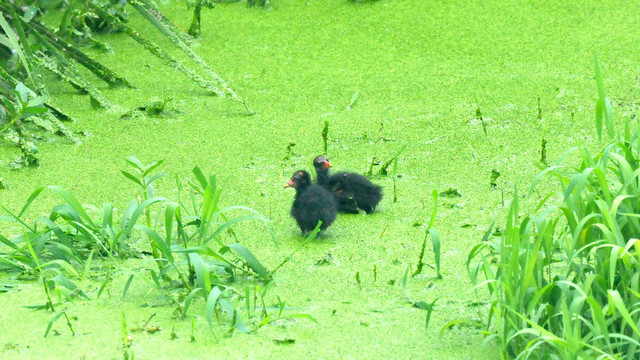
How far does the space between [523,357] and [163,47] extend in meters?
3.81

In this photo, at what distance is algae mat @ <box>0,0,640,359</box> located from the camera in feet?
8.83

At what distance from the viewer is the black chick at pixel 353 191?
3664 mm

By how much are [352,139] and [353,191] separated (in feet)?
2.93

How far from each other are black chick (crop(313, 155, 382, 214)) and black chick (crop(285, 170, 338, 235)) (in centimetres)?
11

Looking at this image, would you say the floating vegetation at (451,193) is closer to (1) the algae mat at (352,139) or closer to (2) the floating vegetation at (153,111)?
(1) the algae mat at (352,139)

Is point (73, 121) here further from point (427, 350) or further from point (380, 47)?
point (427, 350)

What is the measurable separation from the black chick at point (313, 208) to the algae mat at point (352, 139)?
8 cm

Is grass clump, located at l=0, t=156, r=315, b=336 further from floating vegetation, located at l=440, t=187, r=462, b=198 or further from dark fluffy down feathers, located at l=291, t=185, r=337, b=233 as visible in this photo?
floating vegetation, located at l=440, t=187, r=462, b=198

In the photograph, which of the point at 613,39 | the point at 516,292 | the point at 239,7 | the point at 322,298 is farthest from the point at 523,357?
the point at 239,7

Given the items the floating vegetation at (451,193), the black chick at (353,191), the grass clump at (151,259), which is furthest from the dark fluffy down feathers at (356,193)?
the grass clump at (151,259)

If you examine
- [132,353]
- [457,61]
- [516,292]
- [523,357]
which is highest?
[457,61]

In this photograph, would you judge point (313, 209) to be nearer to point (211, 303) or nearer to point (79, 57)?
point (211, 303)

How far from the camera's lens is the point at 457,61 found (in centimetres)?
530

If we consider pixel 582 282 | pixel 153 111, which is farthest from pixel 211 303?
pixel 153 111
